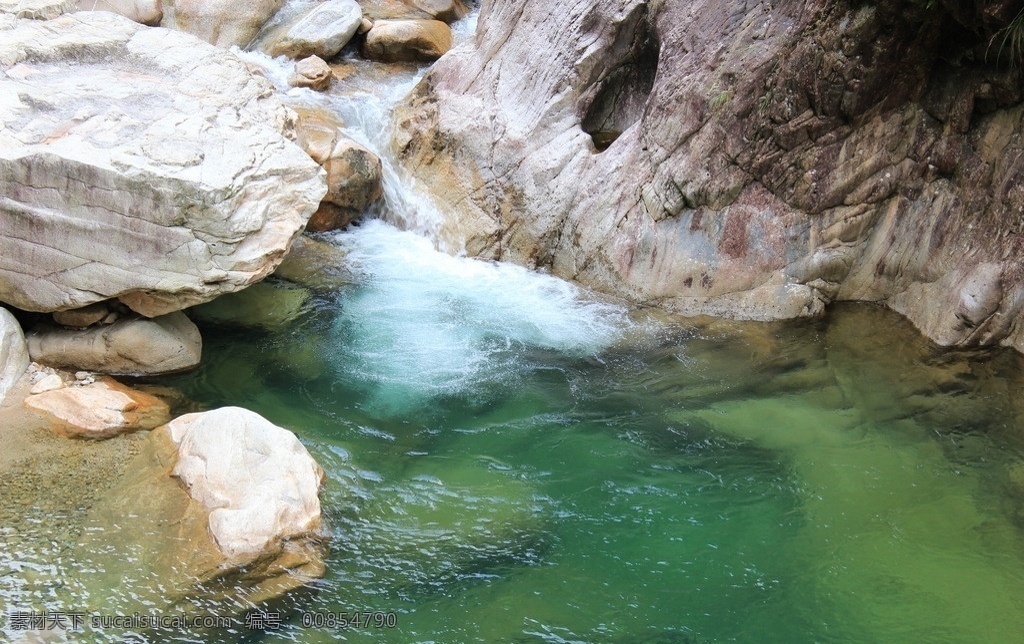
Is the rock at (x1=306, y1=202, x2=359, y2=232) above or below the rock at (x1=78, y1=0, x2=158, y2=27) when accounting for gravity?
below

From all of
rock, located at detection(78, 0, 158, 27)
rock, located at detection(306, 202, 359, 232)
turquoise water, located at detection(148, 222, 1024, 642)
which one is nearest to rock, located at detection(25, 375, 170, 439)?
turquoise water, located at detection(148, 222, 1024, 642)

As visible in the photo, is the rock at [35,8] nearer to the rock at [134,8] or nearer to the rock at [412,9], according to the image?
the rock at [134,8]

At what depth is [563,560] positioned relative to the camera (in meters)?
4.65

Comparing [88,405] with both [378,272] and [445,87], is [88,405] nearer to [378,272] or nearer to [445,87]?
[378,272]

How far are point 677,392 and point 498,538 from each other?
2.20 metres

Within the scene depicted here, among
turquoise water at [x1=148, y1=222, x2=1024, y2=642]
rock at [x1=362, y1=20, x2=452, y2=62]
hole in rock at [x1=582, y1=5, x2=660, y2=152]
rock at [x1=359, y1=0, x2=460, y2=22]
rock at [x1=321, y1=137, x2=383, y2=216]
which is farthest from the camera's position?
rock at [x1=359, y1=0, x2=460, y2=22]

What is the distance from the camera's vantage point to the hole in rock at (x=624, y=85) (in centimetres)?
838

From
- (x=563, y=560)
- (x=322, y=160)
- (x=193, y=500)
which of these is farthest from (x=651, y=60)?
(x=193, y=500)

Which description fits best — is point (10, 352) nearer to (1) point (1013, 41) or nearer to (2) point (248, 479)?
(2) point (248, 479)

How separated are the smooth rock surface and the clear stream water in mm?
5631

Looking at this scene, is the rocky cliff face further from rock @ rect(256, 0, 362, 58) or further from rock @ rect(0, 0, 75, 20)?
rock @ rect(0, 0, 75, 20)

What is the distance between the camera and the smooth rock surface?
10617mm

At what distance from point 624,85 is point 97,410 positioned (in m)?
6.06

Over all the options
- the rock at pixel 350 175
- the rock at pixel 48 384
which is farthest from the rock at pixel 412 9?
the rock at pixel 48 384
